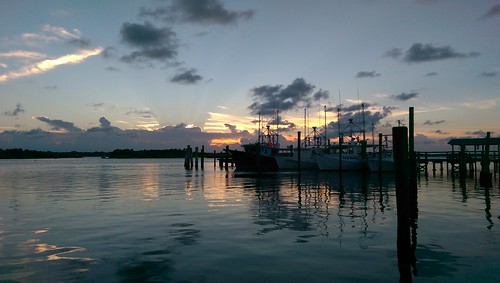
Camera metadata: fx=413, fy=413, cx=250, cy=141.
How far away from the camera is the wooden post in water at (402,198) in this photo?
32.8 feet

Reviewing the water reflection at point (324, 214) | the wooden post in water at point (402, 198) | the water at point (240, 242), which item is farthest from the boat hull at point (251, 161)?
the wooden post in water at point (402, 198)

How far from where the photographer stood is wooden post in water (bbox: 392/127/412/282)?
9.98 meters

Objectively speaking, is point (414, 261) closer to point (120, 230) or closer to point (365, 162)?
point (120, 230)

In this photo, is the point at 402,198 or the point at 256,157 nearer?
the point at 402,198

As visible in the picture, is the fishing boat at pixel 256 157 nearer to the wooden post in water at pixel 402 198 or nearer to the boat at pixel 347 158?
the boat at pixel 347 158

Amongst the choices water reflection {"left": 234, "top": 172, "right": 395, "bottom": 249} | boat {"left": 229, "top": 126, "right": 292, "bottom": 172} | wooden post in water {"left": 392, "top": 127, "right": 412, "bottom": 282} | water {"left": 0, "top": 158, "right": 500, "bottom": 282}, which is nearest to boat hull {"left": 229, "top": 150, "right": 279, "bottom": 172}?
boat {"left": 229, "top": 126, "right": 292, "bottom": 172}

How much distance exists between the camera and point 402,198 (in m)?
10.5

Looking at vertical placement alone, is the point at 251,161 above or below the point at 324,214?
above

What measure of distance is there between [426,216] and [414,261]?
767 cm

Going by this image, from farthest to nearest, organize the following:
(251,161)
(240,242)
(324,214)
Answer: (251,161)
(324,214)
(240,242)

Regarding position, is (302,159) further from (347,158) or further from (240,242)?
(240,242)

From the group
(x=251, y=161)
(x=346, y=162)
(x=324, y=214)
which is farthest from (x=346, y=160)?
(x=324, y=214)

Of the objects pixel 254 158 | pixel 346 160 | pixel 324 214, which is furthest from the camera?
pixel 254 158

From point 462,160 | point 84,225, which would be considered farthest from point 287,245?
point 462,160
